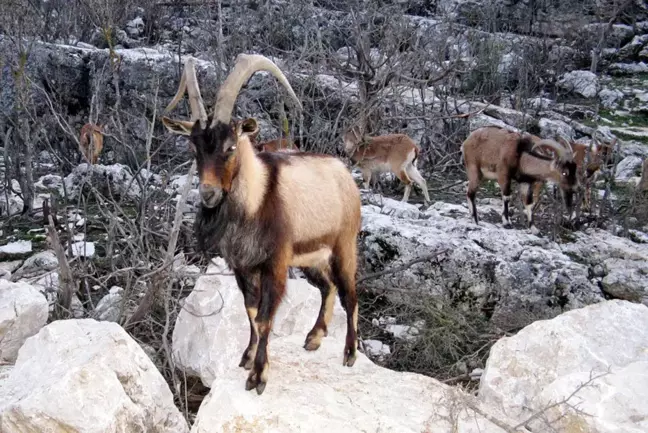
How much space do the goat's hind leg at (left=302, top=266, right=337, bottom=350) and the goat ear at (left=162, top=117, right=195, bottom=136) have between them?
1286 millimetres

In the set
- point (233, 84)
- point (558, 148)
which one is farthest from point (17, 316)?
point (558, 148)

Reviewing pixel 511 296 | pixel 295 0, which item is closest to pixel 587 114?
pixel 295 0

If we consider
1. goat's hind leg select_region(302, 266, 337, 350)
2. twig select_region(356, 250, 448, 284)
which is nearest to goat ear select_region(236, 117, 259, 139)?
goat's hind leg select_region(302, 266, 337, 350)

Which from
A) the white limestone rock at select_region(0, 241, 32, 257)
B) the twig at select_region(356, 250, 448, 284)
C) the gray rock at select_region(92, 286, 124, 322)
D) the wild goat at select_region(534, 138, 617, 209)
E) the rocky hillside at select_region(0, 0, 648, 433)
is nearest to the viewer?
the rocky hillside at select_region(0, 0, 648, 433)

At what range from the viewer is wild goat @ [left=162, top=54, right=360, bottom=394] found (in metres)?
4.01

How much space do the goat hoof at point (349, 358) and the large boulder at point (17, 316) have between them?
241cm

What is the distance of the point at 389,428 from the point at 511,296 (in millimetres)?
3915

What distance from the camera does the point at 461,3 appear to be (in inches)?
875

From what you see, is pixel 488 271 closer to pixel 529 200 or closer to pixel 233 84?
pixel 529 200

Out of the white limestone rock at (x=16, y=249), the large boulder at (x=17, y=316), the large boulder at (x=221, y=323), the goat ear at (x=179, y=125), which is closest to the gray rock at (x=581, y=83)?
the white limestone rock at (x=16, y=249)

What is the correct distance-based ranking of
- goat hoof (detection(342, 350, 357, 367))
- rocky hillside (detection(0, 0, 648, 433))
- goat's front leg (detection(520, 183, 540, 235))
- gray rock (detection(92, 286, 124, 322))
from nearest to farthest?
rocky hillside (detection(0, 0, 648, 433)), goat hoof (detection(342, 350, 357, 367)), gray rock (detection(92, 286, 124, 322)), goat's front leg (detection(520, 183, 540, 235))

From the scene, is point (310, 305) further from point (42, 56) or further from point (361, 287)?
point (42, 56)

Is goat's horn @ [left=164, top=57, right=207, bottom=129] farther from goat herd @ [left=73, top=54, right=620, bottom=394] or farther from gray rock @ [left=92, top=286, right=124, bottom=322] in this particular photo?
gray rock @ [left=92, top=286, right=124, bottom=322]

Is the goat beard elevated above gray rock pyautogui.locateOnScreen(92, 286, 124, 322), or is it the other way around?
the goat beard
